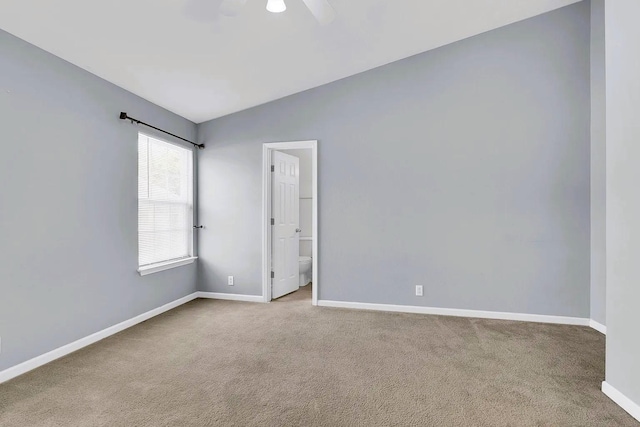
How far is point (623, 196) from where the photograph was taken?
217 centimetres

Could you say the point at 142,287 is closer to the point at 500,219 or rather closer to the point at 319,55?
the point at 319,55

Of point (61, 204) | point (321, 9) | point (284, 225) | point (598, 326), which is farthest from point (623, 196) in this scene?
point (61, 204)

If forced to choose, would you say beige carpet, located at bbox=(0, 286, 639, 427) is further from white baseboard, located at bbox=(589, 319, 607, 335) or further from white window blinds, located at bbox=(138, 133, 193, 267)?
white window blinds, located at bbox=(138, 133, 193, 267)

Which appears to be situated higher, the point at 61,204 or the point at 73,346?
the point at 61,204

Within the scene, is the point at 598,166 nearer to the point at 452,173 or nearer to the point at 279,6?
the point at 452,173

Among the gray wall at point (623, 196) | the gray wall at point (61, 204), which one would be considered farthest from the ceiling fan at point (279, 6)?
the gray wall at point (623, 196)

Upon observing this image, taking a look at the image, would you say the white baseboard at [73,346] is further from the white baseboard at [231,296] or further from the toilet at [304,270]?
the toilet at [304,270]

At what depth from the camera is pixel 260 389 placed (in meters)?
2.33

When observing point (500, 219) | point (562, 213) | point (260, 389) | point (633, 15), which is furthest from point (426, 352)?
point (633, 15)

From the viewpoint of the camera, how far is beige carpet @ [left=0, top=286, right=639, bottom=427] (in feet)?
6.68

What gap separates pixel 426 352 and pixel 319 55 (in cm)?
300

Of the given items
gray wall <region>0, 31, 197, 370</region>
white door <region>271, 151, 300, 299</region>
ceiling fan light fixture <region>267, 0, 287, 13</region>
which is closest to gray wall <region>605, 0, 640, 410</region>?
ceiling fan light fixture <region>267, 0, 287, 13</region>

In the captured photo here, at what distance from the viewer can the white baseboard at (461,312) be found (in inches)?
146

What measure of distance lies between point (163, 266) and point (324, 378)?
244cm
